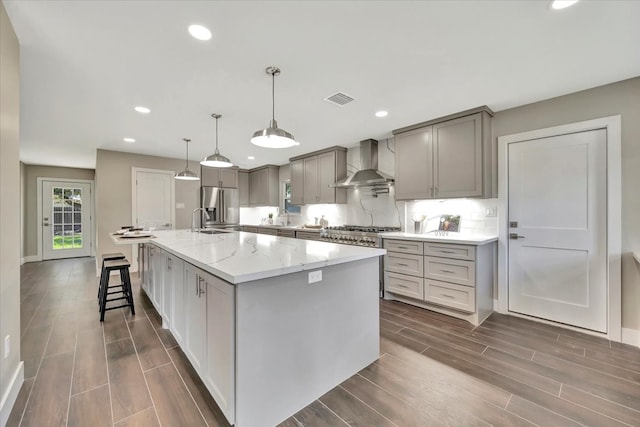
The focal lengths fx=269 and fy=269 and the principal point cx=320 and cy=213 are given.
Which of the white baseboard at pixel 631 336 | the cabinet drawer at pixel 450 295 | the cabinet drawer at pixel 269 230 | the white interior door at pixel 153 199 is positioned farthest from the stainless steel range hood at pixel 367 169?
the white interior door at pixel 153 199

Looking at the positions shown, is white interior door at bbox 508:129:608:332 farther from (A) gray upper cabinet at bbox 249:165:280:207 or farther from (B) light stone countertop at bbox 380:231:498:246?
(A) gray upper cabinet at bbox 249:165:280:207

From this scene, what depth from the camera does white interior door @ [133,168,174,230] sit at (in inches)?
208

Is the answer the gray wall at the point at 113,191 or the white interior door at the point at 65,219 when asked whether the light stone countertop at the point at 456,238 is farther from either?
the white interior door at the point at 65,219

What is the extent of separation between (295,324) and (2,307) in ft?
5.46

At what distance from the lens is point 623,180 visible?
240cm

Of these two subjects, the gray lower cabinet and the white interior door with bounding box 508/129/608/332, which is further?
the gray lower cabinet

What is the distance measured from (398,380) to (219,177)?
5798 mm

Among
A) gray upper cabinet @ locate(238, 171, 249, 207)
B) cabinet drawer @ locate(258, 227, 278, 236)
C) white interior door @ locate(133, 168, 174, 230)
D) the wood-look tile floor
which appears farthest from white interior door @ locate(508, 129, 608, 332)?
white interior door @ locate(133, 168, 174, 230)

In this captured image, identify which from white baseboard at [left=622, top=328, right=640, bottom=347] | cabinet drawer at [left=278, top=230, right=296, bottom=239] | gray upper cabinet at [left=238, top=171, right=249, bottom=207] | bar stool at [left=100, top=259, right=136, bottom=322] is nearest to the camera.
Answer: white baseboard at [left=622, top=328, right=640, bottom=347]

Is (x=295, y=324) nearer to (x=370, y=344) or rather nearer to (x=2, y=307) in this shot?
(x=370, y=344)

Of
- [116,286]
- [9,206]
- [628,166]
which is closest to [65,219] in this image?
[116,286]

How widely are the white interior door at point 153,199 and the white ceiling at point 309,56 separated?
197cm

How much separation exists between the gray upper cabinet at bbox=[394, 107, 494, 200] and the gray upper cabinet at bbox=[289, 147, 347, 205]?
128 centimetres

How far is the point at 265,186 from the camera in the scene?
6617 millimetres
